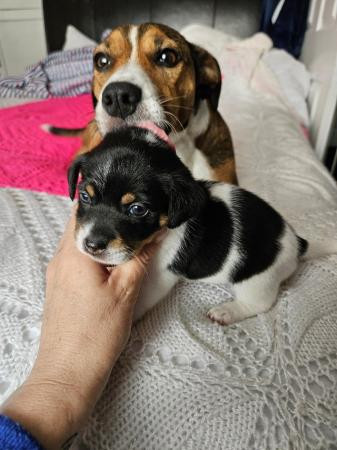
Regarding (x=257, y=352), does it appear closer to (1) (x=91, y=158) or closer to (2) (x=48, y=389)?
(2) (x=48, y=389)

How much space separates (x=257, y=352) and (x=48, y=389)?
0.45 metres

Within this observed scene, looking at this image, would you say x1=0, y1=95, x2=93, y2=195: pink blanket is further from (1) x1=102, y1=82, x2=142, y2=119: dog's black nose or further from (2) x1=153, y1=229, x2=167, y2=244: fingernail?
(2) x1=153, y1=229, x2=167, y2=244: fingernail

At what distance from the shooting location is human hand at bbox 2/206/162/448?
591 millimetres

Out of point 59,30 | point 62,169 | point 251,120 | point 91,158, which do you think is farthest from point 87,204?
point 59,30

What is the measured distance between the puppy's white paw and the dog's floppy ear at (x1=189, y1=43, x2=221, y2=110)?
859 mm

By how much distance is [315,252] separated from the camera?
1104 millimetres

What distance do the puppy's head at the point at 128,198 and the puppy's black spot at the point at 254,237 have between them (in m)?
0.18

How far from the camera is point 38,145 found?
1733 mm

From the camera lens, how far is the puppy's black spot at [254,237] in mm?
932

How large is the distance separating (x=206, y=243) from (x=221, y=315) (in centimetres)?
18

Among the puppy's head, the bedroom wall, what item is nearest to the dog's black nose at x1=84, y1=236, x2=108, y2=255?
the puppy's head

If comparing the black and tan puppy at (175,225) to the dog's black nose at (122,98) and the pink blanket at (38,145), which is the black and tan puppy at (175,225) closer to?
the dog's black nose at (122,98)

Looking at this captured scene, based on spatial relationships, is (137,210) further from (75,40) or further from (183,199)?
(75,40)

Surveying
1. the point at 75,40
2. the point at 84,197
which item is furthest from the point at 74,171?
the point at 75,40
